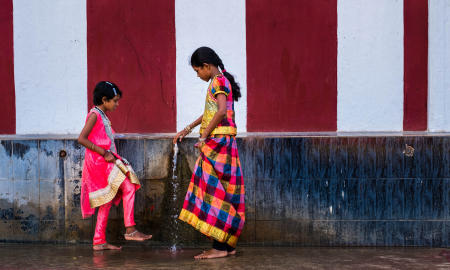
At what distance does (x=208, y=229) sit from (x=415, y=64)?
260 cm

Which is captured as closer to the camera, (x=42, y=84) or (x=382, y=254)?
(x=382, y=254)

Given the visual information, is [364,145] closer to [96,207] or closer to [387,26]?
[387,26]

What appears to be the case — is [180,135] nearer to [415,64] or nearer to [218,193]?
[218,193]

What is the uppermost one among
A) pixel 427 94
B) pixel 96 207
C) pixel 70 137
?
pixel 427 94

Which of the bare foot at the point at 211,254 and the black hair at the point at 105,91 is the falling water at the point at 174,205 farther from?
the black hair at the point at 105,91

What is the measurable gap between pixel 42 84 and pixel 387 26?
3.47 metres

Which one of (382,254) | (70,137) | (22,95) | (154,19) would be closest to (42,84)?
(22,95)

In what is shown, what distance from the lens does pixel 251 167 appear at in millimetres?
4832

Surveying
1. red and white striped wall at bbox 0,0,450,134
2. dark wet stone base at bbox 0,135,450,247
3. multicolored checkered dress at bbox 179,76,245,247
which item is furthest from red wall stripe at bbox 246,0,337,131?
multicolored checkered dress at bbox 179,76,245,247

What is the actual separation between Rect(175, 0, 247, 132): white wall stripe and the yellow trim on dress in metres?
1.23

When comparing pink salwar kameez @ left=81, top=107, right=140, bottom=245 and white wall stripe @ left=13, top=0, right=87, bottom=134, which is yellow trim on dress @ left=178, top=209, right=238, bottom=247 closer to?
pink salwar kameez @ left=81, top=107, right=140, bottom=245

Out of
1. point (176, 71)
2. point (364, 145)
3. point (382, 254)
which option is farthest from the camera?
point (176, 71)

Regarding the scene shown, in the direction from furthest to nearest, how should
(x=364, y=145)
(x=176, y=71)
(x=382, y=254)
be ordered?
(x=176, y=71) < (x=364, y=145) < (x=382, y=254)

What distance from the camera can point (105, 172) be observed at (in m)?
4.55
